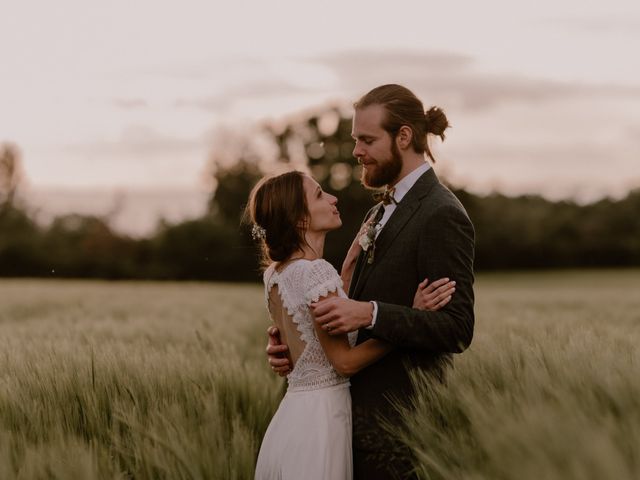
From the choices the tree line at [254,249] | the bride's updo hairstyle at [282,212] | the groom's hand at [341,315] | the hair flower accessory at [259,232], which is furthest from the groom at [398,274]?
the tree line at [254,249]

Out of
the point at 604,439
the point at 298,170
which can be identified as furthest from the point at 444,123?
the point at 604,439

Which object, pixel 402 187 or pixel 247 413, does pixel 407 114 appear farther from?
pixel 247 413

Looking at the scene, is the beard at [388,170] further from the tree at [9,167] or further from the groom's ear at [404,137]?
the tree at [9,167]

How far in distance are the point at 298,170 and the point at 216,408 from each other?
1.17m

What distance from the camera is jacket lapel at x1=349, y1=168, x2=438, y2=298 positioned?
327 centimetres

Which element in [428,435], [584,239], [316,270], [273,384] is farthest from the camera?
[584,239]

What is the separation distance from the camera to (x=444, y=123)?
357 centimetres

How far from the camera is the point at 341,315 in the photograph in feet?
9.66

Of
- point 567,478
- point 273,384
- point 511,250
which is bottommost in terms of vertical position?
point 511,250

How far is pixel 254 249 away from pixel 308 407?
40.0 metres

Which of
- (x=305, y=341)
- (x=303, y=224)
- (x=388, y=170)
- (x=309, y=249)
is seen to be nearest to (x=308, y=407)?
(x=305, y=341)

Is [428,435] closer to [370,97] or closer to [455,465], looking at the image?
[455,465]

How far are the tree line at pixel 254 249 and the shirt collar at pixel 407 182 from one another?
3787 centimetres

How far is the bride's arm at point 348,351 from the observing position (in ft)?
10.3
